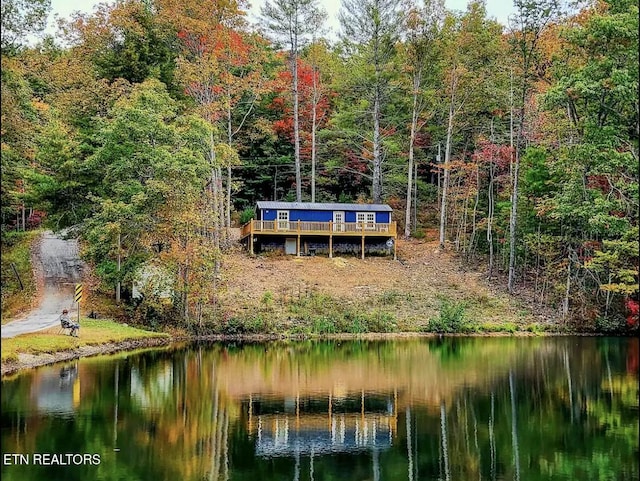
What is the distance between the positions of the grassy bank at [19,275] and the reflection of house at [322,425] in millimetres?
9183

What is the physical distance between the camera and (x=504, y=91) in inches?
1476

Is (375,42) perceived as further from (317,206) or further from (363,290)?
(363,290)

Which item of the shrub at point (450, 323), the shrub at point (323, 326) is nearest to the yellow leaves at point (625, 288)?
the shrub at point (450, 323)

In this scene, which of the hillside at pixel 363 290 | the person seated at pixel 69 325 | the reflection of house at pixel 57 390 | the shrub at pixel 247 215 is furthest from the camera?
the shrub at pixel 247 215

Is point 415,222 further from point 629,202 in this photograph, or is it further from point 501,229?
point 629,202

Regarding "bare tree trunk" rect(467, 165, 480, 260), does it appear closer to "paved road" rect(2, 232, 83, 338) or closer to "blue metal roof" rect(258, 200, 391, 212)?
"blue metal roof" rect(258, 200, 391, 212)

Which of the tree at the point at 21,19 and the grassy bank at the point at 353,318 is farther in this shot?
the grassy bank at the point at 353,318

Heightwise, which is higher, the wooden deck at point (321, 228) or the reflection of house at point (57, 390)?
the wooden deck at point (321, 228)

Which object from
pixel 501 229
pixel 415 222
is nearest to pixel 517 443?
pixel 501 229

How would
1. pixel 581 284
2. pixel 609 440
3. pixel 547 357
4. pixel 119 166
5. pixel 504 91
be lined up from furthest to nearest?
pixel 504 91, pixel 581 284, pixel 119 166, pixel 547 357, pixel 609 440

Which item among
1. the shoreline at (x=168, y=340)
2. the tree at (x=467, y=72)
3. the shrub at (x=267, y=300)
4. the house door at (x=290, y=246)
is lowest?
the shoreline at (x=168, y=340)

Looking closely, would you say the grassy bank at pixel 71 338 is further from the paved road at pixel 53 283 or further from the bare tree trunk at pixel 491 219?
the bare tree trunk at pixel 491 219

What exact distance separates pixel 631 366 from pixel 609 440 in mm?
8518

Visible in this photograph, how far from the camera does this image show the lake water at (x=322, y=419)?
11.0 metres
